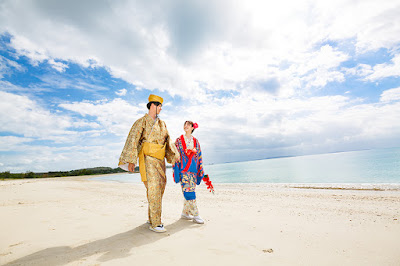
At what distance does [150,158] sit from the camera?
3.96 m

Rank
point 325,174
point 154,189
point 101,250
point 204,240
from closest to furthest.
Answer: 1. point 101,250
2. point 204,240
3. point 154,189
4. point 325,174

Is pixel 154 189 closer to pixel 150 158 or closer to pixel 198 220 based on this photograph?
pixel 150 158

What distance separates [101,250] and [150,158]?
170 centimetres

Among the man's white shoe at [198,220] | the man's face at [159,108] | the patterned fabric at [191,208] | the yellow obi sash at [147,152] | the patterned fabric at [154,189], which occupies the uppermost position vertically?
Answer: the man's face at [159,108]

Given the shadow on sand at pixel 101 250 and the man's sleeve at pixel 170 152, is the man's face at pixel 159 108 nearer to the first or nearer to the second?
the man's sleeve at pixel 170 152

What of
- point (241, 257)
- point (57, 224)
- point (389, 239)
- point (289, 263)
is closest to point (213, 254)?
point (241, 257)

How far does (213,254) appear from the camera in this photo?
2.76 metres

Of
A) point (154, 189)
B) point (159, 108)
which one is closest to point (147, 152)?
point (154, 189)

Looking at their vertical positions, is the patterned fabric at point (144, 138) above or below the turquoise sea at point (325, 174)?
above

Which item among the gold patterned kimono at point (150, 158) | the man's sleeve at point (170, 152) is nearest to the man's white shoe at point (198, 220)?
the gold patterned kimono at point (150, 158)

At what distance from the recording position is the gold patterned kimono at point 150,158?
385cm

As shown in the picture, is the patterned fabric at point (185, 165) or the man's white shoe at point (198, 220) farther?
the patterned fabric at point (185, 165)

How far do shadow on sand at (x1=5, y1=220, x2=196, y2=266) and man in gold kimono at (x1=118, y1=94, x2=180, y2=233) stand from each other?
12.1 inches

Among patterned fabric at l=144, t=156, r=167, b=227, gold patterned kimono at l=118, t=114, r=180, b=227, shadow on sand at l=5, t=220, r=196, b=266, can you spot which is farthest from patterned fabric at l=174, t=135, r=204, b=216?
shadow on sand at l=5, t=220, r=196, b=266
